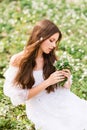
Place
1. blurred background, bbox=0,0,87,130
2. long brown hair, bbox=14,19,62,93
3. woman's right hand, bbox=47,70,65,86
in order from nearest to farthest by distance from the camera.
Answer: long brown hair, bbox=14,19,62,93 < woman's right hand, bbox=47,70,65,86 < blurred background, bbox=0,0,87,130

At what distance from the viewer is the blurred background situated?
6.53 metres

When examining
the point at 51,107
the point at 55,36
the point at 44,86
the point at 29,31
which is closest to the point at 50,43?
the point at 55,36

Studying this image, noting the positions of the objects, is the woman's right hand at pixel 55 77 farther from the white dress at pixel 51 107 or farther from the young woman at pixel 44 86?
the white dress at pixel 51 107

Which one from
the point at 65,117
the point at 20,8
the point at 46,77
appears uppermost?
the point at 20,8

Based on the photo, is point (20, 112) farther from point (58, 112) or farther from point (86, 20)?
point (86, 20)

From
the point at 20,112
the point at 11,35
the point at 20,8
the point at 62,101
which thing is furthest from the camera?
the point at 20,8

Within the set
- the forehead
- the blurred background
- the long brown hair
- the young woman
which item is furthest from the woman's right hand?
the blurred background

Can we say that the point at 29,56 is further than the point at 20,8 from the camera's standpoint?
No

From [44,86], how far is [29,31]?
4288mm

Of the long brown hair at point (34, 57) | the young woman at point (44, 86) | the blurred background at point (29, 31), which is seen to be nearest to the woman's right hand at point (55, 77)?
the young woman at point (44, 86)

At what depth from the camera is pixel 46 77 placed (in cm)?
558

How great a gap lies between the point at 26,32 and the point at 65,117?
429 centimetres

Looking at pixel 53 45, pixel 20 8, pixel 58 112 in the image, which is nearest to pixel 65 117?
pixel 58 112

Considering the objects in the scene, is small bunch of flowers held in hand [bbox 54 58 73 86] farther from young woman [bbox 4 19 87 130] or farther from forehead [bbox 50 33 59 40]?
forehead [bbox 50 33 59 40]
